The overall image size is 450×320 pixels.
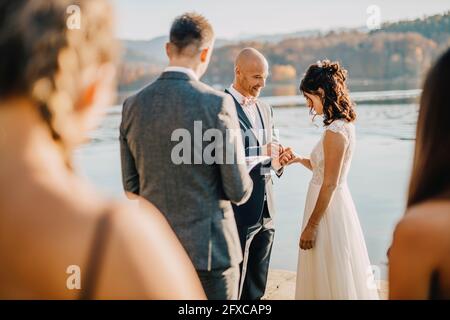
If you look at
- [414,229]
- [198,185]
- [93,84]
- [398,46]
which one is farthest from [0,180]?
[398,46]

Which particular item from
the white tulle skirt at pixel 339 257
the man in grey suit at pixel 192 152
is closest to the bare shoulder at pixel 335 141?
the white tulle skirt at pixel 339 257

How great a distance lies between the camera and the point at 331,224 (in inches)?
134

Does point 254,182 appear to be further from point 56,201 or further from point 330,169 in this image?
point 56,201

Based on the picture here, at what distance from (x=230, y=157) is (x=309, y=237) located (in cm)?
127

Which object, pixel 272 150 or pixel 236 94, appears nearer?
pixel 272 150

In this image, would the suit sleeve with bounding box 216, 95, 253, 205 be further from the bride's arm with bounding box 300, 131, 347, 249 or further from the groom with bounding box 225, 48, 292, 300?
the groom with bounding box 225, 48, 292, 300

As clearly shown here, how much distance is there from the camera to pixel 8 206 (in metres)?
0.75

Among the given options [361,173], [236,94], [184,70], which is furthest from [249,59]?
[361,173]

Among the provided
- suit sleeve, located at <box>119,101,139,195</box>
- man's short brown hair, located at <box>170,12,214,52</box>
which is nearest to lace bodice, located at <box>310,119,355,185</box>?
man's short brown hair, located at <box>170,12,214,52</box>

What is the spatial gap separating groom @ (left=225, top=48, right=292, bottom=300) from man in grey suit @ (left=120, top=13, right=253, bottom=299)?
48.4 inches

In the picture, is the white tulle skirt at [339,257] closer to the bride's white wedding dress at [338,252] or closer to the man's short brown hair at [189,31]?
the bride's white wedding dress at [338,252]

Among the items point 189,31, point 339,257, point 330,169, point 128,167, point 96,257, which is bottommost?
point 339,257

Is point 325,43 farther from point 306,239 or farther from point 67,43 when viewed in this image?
point 67,43

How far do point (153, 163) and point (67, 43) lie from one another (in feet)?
5.44
